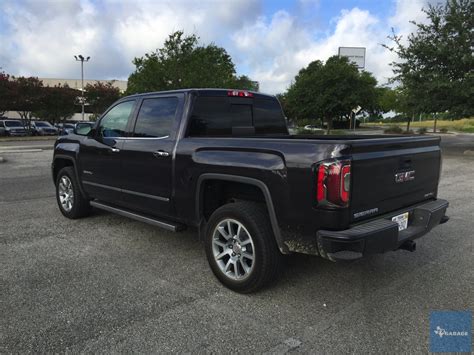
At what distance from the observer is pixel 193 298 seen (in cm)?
353

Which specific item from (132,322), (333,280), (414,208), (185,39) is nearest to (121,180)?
(132,322)

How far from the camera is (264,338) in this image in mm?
2910

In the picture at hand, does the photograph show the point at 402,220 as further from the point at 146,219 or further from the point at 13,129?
the point at 13,129

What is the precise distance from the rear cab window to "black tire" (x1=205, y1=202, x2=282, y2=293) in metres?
1.09

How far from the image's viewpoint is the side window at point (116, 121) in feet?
16.5

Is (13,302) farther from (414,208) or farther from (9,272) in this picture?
(414,208)

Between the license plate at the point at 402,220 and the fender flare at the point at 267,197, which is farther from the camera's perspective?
the license plate at the point at 402,220

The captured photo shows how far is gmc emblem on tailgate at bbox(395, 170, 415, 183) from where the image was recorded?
354 cm

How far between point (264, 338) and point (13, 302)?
7.08 ft

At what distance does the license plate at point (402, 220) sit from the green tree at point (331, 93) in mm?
37365

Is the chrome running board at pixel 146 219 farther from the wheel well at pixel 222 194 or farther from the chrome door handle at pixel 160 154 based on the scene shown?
the chrome door handle at pixel 160 154

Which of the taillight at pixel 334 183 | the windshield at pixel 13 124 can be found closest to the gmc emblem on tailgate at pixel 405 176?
the taillight at pixel 334 183

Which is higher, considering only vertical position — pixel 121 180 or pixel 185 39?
pixel 185 39

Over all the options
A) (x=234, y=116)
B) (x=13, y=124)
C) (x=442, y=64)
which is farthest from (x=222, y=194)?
(x=13, y=124)
